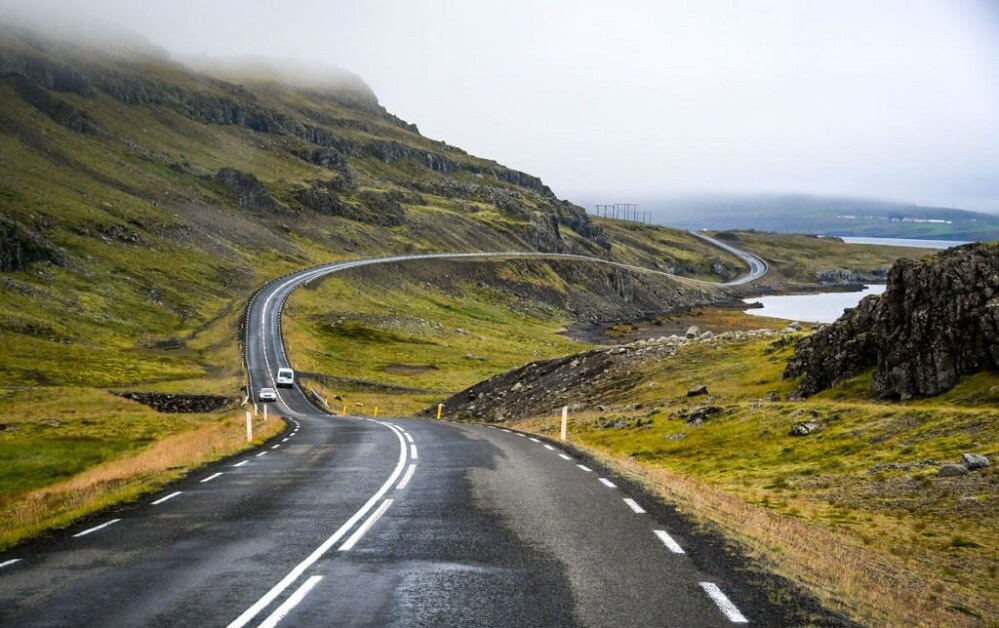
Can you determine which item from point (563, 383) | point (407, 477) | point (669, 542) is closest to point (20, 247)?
point (563, 383)

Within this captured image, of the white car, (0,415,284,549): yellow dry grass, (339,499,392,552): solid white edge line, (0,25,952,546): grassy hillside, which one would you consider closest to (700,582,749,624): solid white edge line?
(339,499,392,552): solid white edge line

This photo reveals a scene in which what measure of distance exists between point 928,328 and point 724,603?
24.4m

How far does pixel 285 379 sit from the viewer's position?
237 feet

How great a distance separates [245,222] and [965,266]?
5782 inches

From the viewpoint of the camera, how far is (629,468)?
65.8ft

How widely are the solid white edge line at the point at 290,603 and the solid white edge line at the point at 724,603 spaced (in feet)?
14.9

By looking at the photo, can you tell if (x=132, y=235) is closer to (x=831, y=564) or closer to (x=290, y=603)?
(x=290, y=603)

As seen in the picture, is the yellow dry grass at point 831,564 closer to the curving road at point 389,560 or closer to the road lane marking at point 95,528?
the curving road at point 389,560

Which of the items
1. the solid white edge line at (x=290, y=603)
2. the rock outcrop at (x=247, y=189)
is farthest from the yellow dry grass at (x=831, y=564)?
the rock outcrop at (x=247, y=189)

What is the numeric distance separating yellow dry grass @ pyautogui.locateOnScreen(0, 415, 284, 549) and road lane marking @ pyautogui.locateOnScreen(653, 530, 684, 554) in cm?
998

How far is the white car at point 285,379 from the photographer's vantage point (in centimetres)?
7162

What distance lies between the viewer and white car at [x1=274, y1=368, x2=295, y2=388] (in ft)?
235

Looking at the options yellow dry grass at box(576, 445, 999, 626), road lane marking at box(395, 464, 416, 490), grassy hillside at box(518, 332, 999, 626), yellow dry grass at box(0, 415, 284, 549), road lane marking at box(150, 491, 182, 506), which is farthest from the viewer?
road lane marking at box(395, 464, 416, 490)

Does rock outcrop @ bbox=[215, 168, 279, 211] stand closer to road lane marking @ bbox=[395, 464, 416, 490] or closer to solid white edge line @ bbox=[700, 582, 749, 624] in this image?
road lane marking @ bbox=[395, 464, 416, 490]
